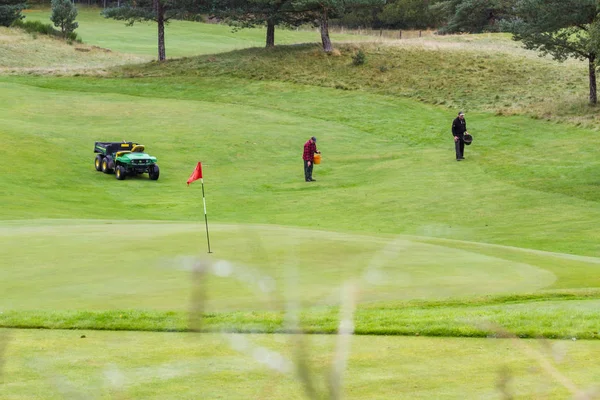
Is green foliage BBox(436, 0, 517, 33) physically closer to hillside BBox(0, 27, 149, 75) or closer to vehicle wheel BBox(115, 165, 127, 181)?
hillside BBox(0, 27, 149, 75)

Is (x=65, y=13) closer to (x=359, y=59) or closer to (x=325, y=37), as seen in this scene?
(x=325, y=37)

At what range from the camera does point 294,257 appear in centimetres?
1430

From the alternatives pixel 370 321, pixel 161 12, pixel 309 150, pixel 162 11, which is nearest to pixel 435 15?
pixel 162 11

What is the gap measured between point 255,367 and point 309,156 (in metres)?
30.4

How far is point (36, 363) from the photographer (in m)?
7.55

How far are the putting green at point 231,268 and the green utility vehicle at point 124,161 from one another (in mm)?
20474

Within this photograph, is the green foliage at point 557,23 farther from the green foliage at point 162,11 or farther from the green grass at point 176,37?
the green grass at point 176,37

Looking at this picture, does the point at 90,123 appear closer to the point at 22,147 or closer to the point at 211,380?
the point at 22,147

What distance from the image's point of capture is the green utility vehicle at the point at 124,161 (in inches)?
1500

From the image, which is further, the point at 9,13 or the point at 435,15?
the point at 435,15

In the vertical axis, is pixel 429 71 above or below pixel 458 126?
above

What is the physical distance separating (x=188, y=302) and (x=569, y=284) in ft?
19.4

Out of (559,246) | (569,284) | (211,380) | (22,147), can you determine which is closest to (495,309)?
(569,284)

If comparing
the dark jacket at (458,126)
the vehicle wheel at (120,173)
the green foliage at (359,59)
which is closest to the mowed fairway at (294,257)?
the vehicle wheel at (120,173)
